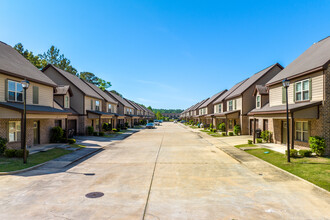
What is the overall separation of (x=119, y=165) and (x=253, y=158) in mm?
8976

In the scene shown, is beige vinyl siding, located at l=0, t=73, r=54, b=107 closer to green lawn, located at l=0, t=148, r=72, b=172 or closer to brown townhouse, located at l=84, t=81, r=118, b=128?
green lawn, located at l=0, t=148, r=72, b=172

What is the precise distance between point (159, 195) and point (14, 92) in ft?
50.6

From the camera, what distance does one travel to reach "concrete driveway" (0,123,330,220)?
6.14m

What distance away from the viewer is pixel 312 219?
19.0 ft

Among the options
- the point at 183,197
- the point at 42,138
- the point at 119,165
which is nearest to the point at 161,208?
the point at 183,197

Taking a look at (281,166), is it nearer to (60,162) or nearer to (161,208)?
(161,208)

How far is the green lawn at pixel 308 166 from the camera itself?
918cm

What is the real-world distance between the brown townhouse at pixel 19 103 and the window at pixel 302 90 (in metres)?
20.5

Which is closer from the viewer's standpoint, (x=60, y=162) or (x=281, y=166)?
(x=281, y=166)

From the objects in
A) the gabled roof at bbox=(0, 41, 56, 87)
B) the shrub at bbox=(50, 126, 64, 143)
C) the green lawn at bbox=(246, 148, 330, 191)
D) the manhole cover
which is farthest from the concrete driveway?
the shrub at bbox=(50, 126, 64, 143)

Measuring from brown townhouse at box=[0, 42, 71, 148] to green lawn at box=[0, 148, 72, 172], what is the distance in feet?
9.02

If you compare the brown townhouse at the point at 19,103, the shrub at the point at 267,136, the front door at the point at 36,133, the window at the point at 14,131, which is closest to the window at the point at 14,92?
the brown townhouse at the point at 19,103

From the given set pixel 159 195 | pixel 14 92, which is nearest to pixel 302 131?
pixel 159 195

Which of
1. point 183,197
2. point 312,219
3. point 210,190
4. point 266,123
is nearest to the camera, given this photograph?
point 312,219
